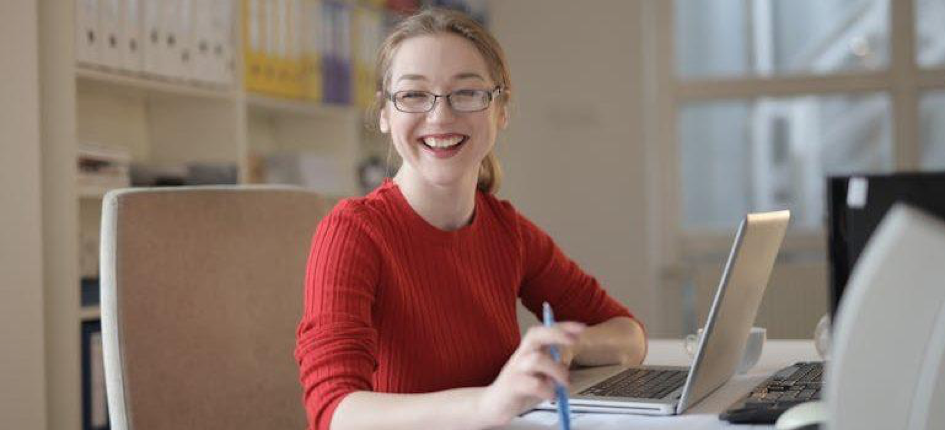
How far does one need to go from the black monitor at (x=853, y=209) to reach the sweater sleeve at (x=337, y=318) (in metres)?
0.54

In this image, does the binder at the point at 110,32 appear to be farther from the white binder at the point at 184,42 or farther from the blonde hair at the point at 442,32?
the blonde hair at the point at 442,32

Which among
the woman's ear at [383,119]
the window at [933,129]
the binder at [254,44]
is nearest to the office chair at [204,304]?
the woman's ear at [383,119]

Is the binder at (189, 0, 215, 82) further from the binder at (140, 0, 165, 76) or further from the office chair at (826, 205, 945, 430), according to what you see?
the office chair at (826, 205, 945, 430)

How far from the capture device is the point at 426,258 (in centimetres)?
152

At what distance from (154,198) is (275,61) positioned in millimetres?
1930

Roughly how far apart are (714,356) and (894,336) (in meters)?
0.59

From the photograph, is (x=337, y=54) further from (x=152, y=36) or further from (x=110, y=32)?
(x=110, y=32)

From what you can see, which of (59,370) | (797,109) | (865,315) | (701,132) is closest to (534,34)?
(701,132)

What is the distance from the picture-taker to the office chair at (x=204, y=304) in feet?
5.06

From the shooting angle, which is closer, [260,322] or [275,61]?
[260,322]

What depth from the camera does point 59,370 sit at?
2613mm

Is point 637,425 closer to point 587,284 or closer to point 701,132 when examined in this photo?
point 587,284

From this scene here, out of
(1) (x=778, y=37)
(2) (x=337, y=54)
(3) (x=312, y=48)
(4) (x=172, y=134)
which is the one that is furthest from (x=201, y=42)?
(1) (x=778, y=37)

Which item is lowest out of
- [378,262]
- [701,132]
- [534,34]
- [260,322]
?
[260,322]
